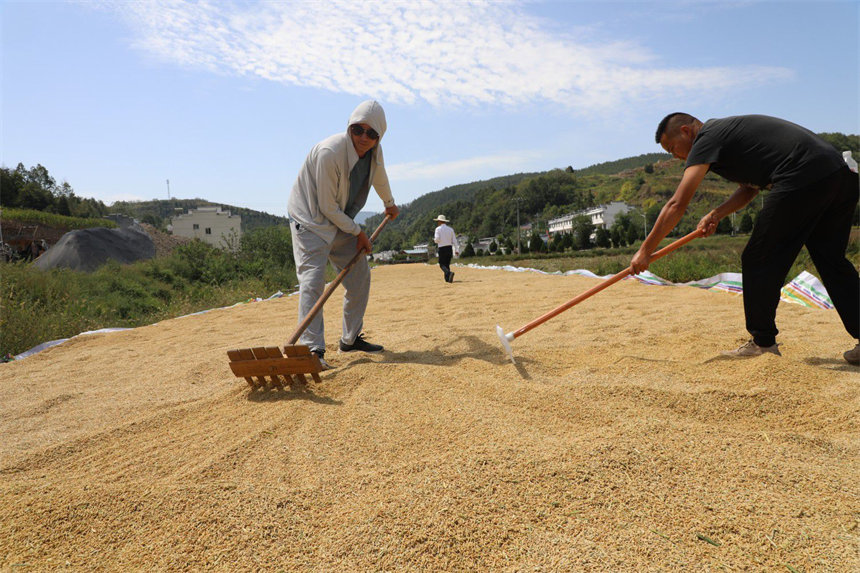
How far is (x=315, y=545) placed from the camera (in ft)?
4.63

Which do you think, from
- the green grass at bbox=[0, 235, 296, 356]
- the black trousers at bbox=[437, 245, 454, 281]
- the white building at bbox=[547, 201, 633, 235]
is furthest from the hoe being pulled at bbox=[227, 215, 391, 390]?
the white building at bbox=[547, 201, 633, 235]

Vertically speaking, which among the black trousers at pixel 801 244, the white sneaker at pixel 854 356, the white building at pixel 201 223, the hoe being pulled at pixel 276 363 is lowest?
Result: the white sneaker at pixel 854 356

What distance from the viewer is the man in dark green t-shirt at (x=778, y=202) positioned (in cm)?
253

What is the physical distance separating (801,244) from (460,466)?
234 centimetres

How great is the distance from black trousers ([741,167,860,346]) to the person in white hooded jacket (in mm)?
A: 2445

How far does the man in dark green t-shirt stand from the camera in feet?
8.30

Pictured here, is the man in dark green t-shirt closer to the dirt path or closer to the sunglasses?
the dirt path

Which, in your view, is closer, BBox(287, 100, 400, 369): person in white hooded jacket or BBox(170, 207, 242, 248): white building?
BBox(287, 100, 400, 369): person in white hooded jacket

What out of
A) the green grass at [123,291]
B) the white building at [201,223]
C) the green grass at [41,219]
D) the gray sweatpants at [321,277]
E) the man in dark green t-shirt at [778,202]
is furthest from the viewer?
the white building at [201,223]

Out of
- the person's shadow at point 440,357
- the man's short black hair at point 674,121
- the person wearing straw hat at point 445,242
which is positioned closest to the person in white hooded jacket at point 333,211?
the person's shadow at point 440,357

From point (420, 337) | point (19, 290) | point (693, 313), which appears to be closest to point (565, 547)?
point (420, 337)

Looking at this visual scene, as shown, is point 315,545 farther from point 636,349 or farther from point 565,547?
point 636,349

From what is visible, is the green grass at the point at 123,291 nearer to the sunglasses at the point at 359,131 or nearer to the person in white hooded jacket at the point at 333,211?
the person in white hooded jacket at the point at 333,211

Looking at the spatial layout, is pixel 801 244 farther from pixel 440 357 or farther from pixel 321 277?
pixel 321 277
